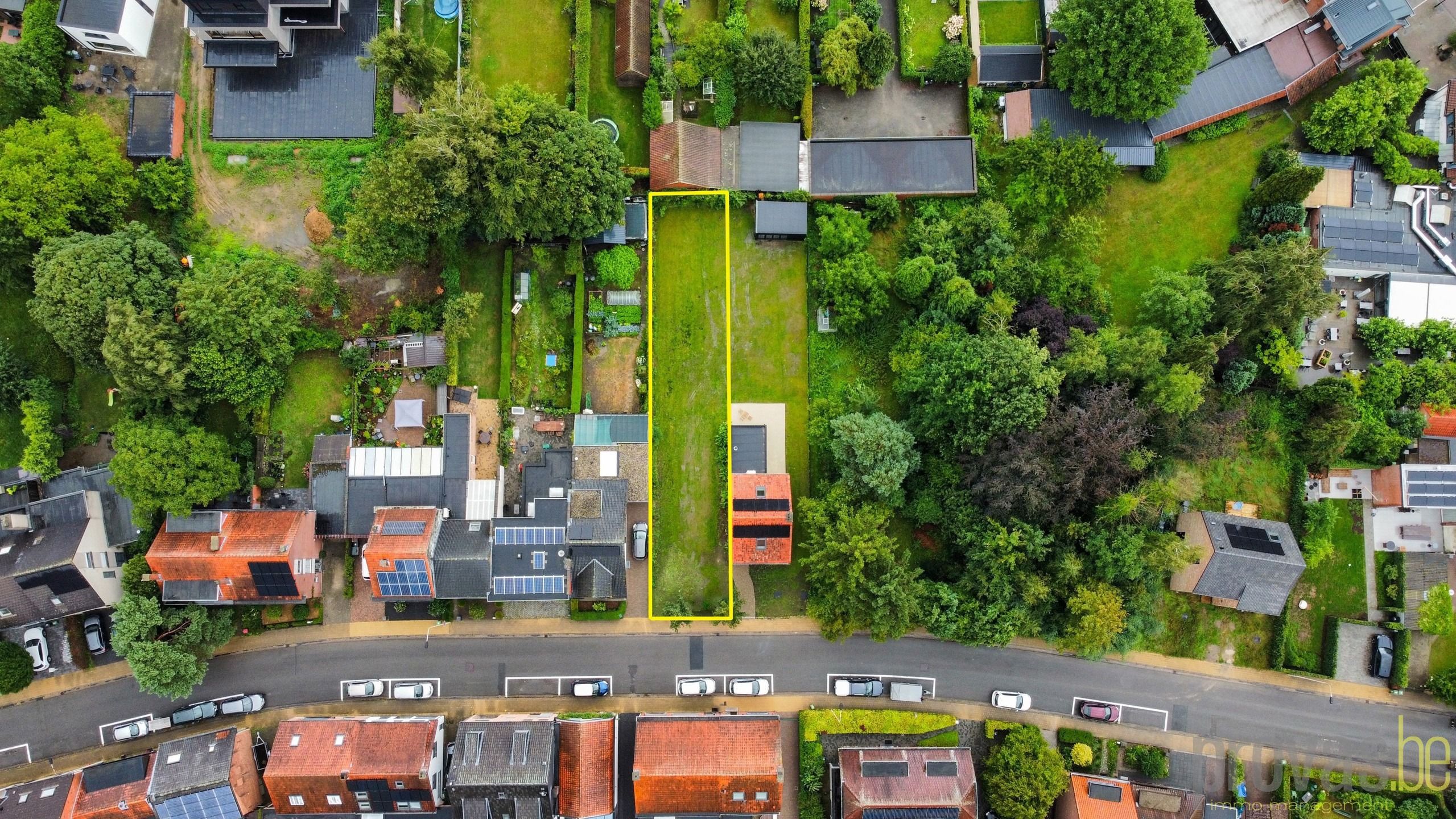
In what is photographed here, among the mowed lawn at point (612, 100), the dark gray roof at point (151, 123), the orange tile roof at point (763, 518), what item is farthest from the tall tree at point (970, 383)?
the dark gray roof at point (151, 123)

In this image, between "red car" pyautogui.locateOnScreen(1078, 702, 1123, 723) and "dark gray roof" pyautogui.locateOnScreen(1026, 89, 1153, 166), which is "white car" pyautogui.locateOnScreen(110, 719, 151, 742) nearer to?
"red car" pyautogui.locateOnScreen(1078, 702, 1123, 723)

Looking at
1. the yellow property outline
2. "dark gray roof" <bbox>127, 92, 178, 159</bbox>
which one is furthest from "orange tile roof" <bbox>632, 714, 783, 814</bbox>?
"dark gray roof" <bbox>127, 92, 178, 159</bbox>

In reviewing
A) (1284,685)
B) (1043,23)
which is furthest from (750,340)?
(1284,685)

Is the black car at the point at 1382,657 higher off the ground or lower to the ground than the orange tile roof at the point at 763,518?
lower

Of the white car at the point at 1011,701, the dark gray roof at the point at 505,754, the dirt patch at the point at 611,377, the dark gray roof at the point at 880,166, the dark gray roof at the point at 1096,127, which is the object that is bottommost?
the dark gray roof at the point at 505,754

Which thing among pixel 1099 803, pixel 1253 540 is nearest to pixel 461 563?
pixel 1099 803

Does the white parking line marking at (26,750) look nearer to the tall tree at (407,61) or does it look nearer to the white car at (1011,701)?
the tall tree at (407,61)
